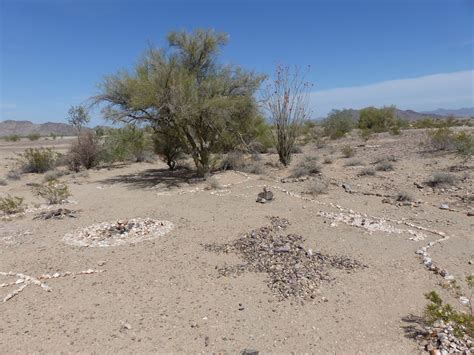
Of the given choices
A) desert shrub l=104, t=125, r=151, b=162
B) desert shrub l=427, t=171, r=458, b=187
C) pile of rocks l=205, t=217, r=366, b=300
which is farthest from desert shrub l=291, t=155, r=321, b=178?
desert shrub l=104, t=125, r=151, b=162

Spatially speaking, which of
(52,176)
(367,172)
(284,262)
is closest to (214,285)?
(284,262)

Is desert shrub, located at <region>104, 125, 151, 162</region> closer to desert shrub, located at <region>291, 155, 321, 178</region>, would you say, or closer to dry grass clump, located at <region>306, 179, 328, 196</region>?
desert shrub, located at <region>291, 155, 321, 178</region>

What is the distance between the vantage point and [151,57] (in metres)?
13.9

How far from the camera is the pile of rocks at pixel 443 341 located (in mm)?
3695

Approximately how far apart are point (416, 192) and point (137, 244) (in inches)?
308

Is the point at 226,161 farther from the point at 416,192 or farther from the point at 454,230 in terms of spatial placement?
the point at 454,230

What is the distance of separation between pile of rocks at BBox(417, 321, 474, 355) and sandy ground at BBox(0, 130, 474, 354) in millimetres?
149

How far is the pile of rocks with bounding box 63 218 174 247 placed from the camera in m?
7.05

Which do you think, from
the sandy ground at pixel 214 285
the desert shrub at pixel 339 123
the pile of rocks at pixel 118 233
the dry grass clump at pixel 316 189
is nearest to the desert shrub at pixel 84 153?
the sandy ground at pixel 214 285

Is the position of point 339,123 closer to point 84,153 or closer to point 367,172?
point 367,172

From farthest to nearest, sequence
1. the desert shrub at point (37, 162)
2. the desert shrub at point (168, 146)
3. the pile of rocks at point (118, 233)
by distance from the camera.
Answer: the desert shrub at point (37, 162)
the desert shrub at point (168, 146)
the pile of rocks at point (118, 233)

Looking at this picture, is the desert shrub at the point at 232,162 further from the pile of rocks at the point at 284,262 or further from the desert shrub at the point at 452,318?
the desert shrub at the point at 452,318

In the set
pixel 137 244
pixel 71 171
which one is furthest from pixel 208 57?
pixel 137 244

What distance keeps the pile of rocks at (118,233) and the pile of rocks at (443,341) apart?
16.4 ft
